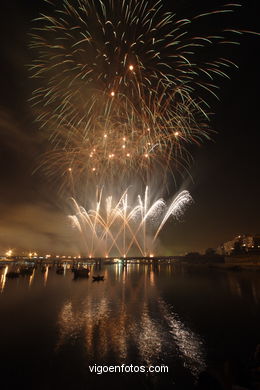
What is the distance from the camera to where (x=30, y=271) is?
89.4 m

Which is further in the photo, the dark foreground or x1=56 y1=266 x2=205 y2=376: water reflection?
x1=56 y1=266 x2=205 y2=376: water reflection

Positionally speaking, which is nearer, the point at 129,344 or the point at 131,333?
the point at 129,344

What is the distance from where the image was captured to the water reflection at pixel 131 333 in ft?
56.3

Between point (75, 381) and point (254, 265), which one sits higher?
point (254, 265)

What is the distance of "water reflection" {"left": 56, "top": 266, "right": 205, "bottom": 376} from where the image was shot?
17.2 metres

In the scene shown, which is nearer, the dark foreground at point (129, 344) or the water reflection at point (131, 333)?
the dark foreground at point (129, 344)

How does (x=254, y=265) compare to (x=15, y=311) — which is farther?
(x=254, y=265)

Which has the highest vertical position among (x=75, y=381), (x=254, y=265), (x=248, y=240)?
(x=248, y=240)

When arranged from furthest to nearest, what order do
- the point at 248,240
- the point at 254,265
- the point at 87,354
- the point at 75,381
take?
the point at 248,240 → the point at 254,265 → the point at 87,354 → the point at 75,381

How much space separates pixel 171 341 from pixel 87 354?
7825 millimetres

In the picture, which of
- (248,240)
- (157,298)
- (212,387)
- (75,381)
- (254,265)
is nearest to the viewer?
(212,387)

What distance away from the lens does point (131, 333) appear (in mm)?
22031

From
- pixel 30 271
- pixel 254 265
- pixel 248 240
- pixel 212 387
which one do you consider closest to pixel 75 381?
pixel 212 387

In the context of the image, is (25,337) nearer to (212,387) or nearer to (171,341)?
(171,341)
